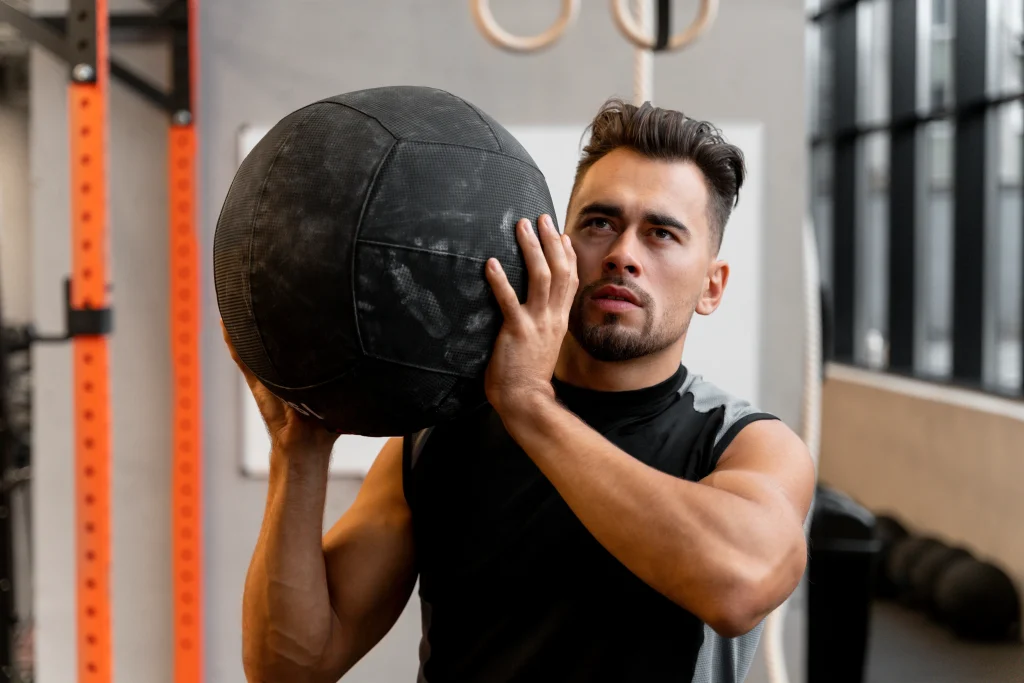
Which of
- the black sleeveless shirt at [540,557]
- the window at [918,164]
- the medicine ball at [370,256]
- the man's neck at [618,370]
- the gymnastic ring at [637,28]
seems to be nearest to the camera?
the medicine ball at [370,256]

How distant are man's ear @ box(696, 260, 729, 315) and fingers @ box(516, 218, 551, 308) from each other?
363 millimetres

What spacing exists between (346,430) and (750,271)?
146 cm

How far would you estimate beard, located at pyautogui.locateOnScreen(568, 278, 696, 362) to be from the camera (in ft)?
3.90

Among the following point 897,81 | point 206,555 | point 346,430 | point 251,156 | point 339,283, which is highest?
point 897,81

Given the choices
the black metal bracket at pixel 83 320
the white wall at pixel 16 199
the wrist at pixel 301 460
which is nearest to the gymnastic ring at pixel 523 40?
the wrist at pixel 301 460

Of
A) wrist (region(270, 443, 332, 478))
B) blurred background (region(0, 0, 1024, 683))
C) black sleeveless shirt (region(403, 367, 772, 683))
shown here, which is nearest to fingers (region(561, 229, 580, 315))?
black sleeveless shirt (region(403, 367, 772, 683))

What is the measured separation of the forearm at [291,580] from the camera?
3.92 ft

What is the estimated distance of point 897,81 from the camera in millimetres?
6105

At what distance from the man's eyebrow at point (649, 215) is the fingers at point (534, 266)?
22 cm

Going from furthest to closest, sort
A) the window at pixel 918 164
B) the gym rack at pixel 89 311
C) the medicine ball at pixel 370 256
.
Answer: the window at pixel 918 164
the gym rack at pixel 89 311
the medicine ball at pixel 370 256

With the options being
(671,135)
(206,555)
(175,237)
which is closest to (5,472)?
(206,555)

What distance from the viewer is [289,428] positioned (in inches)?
46.7

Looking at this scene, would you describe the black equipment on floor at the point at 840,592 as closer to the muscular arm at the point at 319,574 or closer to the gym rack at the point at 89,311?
the muscular arm at the point at 319,574

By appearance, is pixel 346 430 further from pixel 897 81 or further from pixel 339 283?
pixel 897 81
